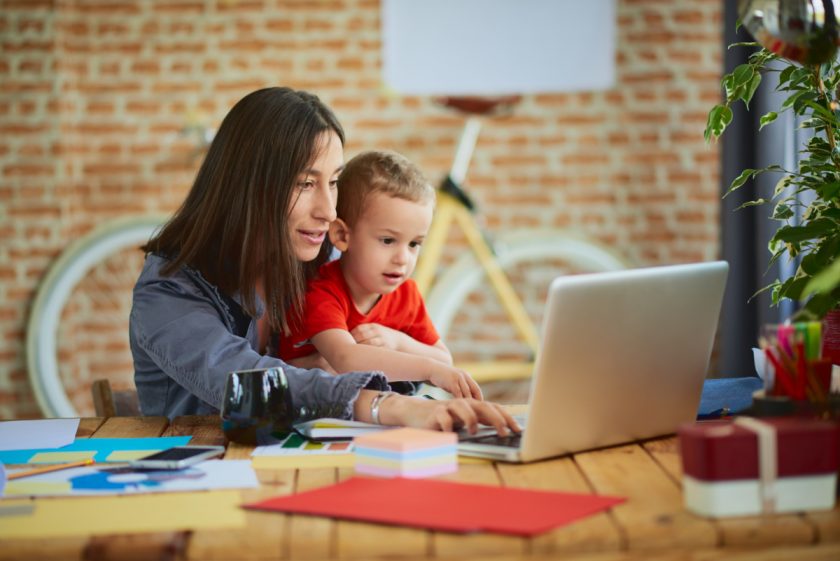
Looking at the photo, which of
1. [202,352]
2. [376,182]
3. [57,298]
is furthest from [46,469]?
[57,298]

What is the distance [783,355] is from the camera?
1245mm

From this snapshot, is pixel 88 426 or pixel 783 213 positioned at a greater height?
pixel 783 213

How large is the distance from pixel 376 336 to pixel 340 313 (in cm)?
9

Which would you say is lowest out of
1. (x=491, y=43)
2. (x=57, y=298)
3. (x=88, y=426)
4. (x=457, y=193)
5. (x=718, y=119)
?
(x=57, y=298)

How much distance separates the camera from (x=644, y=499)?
46.1 inches

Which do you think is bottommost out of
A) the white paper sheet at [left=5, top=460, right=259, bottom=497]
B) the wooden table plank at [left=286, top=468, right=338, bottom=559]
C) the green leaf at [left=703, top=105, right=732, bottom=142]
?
the white paper sheet at [left=5, top=460, right=259, bottom=497]

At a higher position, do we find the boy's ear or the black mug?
the boy's ear

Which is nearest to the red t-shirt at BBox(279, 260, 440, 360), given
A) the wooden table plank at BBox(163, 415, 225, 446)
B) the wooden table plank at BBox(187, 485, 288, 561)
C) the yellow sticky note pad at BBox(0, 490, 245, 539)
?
the wooden table plank at BBox(163, 415, 225, 446)

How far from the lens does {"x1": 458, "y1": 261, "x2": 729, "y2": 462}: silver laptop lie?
1277 millimetres

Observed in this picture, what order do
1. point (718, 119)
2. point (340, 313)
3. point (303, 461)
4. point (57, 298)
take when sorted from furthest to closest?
point (57, 298), point (340, 313), point (718, 119), point (303, 461)

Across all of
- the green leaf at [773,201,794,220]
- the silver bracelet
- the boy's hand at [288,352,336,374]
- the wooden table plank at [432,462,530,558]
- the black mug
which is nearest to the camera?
the wooden table plank at [432,462,530,558]

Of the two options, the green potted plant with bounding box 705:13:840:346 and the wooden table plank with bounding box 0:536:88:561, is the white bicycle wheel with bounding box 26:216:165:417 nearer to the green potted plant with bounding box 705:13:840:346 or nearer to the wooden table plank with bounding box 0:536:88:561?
the green potted plant with bounding box 705:13:840:346

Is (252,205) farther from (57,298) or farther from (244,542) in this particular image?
(57,298)

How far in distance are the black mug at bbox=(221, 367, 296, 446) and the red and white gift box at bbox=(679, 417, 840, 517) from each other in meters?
0.59
